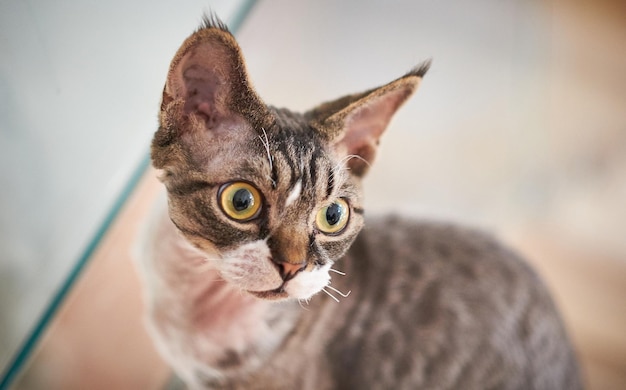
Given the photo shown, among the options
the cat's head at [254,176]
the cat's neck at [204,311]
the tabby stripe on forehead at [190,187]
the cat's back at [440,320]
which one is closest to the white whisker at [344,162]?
the cat's head at [254,176]

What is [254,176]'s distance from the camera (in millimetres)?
443

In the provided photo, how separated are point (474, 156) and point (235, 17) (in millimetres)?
776

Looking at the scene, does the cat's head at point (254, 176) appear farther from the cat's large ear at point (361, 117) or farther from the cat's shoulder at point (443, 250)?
the cat's shoulder at point (443, 250)

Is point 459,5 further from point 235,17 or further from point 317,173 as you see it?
point 317,173

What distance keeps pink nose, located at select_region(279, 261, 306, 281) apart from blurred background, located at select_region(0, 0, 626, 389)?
0.17 metres

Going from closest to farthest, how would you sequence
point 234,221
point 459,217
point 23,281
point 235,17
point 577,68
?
point 234,221, point 235,17, point 23,281, point 459,217, point 577,68

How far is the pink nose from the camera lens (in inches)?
18.0

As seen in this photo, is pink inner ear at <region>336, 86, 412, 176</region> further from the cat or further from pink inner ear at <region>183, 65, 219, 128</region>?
pink inner ear at <region>183, 65, 219, 128</region>

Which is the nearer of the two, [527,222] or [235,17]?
[235,17]

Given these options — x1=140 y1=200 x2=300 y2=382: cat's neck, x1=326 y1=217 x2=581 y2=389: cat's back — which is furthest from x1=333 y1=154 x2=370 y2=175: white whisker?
x1=326 y1=217 x2=581 y2=389: cat's back

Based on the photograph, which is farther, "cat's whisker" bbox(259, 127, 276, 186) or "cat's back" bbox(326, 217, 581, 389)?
"cat's back" bbox(326, 217, 581, 389)

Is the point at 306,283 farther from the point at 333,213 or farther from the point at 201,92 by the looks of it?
the point at 201,92

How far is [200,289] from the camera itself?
65 cm

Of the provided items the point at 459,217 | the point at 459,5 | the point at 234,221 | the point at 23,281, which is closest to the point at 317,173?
the point at 234,221
